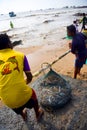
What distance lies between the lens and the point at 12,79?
280cm

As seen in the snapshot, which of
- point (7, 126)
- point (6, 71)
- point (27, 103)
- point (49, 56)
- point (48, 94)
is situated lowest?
point (49, 56)

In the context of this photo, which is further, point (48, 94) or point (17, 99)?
point (48, 94)

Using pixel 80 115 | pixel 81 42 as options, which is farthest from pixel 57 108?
pixel 81 42

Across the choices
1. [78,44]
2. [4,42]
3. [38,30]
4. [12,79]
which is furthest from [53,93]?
[38,30]

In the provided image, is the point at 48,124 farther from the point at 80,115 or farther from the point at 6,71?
the point at 6,71

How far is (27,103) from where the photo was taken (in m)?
3.07

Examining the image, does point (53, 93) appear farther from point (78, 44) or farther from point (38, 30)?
point (38, 30)

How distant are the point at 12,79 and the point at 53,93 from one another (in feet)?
3.94

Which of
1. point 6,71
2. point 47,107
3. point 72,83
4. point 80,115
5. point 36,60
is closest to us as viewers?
point 6,71

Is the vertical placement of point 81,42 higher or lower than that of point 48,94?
higher

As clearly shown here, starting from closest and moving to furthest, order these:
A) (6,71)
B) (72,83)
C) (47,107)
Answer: (6,71), (47,107), (72,83)

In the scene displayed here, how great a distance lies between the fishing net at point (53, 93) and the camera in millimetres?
3697

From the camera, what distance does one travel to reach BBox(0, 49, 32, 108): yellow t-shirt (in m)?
2.76

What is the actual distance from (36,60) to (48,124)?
18.9 feet
